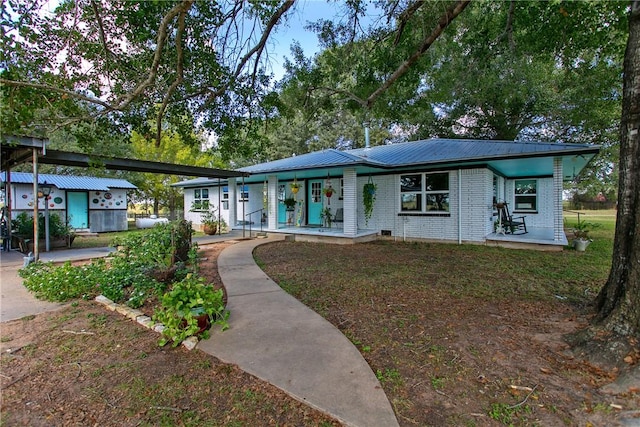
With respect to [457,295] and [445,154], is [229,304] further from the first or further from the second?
[445,154]

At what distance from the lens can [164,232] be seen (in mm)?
6375

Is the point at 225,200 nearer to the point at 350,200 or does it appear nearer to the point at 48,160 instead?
the point at 350,200

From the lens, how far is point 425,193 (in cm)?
1080

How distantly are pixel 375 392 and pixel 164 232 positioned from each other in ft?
17.7

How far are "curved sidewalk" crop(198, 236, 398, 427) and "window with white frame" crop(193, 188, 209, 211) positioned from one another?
1312cm

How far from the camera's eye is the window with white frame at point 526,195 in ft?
44.3

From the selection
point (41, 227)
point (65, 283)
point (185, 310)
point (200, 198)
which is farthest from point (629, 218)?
point (200, 198)

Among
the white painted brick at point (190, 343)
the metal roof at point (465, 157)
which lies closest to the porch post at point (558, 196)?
the metal roof at point (465, 157)

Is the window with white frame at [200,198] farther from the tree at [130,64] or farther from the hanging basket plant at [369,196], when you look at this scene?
the tree at [130,64]

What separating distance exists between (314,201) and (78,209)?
11396 millimetres

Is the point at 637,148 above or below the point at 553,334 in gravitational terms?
above

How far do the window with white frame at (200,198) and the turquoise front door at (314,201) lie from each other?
5.89m

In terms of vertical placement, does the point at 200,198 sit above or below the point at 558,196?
above

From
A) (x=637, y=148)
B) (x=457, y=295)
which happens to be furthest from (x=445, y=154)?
(x=637, y=148)
